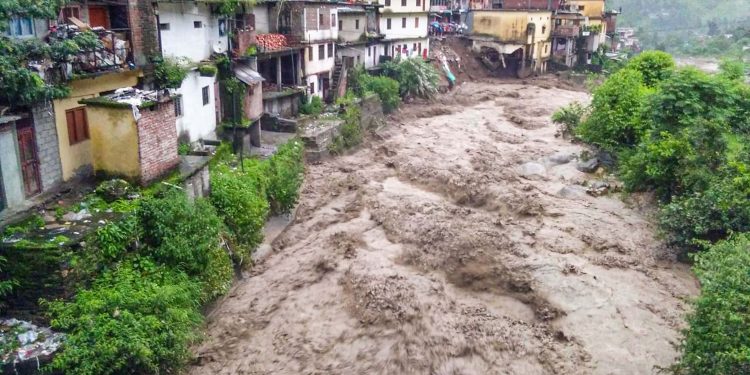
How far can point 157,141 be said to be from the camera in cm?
1391

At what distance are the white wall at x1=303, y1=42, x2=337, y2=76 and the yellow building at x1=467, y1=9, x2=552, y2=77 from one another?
21085 millimetres

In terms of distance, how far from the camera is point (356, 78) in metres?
32.8

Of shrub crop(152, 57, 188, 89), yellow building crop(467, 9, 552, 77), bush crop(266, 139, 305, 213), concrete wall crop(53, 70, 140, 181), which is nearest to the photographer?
concrete wall crop(53, 70, 140, 181)

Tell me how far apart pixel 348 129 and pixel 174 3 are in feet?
35.1

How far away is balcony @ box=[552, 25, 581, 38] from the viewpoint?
50616 mm

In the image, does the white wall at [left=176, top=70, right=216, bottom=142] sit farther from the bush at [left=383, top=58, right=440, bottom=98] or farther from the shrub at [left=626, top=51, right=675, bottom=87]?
the shrub at [left=626, top=51, right=675, bottom=87]

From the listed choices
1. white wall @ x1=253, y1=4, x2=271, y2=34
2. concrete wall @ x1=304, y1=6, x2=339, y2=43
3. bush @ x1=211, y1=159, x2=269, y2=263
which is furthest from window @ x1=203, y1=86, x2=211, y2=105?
concrete wall @ x1=304, y1=6, x2=339, y2=43

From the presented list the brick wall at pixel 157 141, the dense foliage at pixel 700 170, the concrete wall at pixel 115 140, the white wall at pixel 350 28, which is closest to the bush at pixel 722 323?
the dense foliage at pixel 700 170

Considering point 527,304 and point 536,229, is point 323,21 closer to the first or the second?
Result: point 536,229

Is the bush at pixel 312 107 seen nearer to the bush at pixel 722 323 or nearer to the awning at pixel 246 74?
the awning at pixel 246 74

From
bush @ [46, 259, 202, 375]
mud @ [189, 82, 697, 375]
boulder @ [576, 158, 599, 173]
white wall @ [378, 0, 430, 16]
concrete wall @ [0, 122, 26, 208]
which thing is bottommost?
mud @ [189, 82, 697, 375]

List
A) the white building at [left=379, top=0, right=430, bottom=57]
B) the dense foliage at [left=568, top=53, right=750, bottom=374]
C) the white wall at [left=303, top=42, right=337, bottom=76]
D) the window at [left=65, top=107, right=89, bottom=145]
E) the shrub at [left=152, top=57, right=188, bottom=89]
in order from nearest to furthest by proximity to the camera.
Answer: the dense foliage at [left=568, top=53, right=750, bottom=374], the window at [left=65, top=107, right=89, bottom=145], the shrub at [left=152, top=57, right=188, bottom=89], the white wall at [left=303, top=42, right=337, bottom=76], the white building at [left=379, top=0, right=430, bottom=57]

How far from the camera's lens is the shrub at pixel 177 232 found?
12438 mm

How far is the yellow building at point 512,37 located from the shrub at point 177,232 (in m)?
40.0
